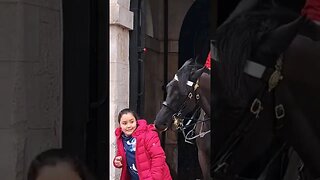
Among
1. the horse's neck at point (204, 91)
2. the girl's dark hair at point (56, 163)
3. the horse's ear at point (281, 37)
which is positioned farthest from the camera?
the horse's neck at point (204, 91)

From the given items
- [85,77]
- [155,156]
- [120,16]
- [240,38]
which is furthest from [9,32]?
[120,16]

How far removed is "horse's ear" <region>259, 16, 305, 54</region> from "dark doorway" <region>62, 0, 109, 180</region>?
23.3 inches

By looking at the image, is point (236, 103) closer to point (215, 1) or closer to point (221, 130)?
point (221, 130)

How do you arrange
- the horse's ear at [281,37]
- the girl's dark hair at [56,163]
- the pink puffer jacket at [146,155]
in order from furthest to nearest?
the pink puffer jacket at [146,155], the horse's ear at [281,37], the girl's dark hair at [56,163]

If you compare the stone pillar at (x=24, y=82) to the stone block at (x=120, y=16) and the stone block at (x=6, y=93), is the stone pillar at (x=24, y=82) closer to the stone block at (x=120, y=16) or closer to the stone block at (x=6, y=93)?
the stone block at (x=6, y=93)

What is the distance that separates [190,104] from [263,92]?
203 inches

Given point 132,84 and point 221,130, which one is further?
point 132,84

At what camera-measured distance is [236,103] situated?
7.13 ft

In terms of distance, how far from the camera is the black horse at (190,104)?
21.0ft

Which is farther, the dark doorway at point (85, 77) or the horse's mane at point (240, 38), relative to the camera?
the dark doorway at point (85, 77)

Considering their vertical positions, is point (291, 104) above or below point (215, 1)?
below

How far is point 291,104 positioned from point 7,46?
34.1 inches

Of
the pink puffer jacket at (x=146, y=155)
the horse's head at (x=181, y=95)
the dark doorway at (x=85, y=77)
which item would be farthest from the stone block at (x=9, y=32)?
the horse's head at (x=181, y=95)

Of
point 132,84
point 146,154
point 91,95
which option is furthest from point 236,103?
point 132,84
